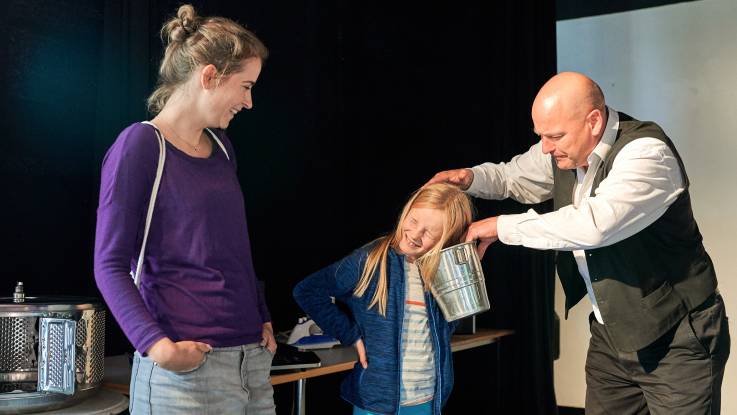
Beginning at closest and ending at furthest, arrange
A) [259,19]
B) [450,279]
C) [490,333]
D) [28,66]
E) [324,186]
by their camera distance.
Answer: [450,279], [28,66], [259,19], [324,186], [490,333]

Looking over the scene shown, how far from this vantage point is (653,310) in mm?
2133

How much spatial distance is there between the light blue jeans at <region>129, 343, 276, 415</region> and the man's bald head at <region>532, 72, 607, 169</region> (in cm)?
111

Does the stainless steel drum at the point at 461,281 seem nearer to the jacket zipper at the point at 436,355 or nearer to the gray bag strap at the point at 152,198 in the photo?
the jacket zipper at the point at 436,355

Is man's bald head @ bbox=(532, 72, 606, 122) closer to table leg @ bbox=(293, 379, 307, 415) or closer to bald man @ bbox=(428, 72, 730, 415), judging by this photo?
bald man @ bbox=(428, 72, 730, 415)

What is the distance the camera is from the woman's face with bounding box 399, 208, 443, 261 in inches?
90.0

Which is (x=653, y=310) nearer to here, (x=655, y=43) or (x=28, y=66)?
(x=28, y=66)

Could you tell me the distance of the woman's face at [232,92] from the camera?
158 centimetres

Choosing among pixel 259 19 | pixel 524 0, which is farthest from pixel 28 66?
pixel 524 0

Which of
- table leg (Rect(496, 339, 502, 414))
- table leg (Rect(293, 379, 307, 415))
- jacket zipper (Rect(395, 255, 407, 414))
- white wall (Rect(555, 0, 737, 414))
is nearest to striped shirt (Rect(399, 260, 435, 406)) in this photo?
jacket zipper (Rect(395, 255, 407, 414))

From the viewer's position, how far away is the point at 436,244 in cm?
231

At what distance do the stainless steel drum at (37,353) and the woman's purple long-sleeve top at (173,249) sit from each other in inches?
13.5

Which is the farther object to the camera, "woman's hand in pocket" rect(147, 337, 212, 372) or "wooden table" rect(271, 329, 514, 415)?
"wooden table" rect(271, 329, 514, 415)

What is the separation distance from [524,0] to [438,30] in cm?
49

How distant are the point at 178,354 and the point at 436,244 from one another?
1.07 meters
